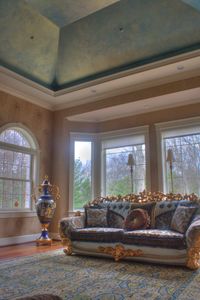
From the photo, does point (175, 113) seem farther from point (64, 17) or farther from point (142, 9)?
point (64, 17)

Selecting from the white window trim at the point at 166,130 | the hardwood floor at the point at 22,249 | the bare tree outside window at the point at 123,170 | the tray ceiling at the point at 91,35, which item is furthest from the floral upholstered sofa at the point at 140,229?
the tray ceiling at the point at 91,35

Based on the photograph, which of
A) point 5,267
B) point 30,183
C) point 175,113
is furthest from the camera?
point 30,183

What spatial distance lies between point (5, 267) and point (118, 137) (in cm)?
386

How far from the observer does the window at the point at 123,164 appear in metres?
6.02

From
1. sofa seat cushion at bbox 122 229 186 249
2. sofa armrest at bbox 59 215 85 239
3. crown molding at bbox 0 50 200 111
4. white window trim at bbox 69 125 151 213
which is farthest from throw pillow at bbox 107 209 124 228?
crown molding at bbox 0 50 200 111

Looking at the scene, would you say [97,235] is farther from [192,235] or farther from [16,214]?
[16,214]

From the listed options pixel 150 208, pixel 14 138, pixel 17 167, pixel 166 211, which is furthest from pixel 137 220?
pixel 14 138

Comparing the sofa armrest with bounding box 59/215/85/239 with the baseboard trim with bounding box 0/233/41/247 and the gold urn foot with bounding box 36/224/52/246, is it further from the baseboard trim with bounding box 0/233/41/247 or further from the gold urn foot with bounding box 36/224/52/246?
the baseboard trim with bounding box 0/233/41/247

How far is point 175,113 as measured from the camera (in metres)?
5.76

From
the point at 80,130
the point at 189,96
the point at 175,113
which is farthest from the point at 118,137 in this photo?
the point at 189,96

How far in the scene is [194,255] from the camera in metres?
3.39

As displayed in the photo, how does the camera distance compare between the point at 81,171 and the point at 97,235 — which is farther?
the point at 81,171

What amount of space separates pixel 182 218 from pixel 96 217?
156 cm

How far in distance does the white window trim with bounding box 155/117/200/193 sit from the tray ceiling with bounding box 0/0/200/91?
1427 millimetres
